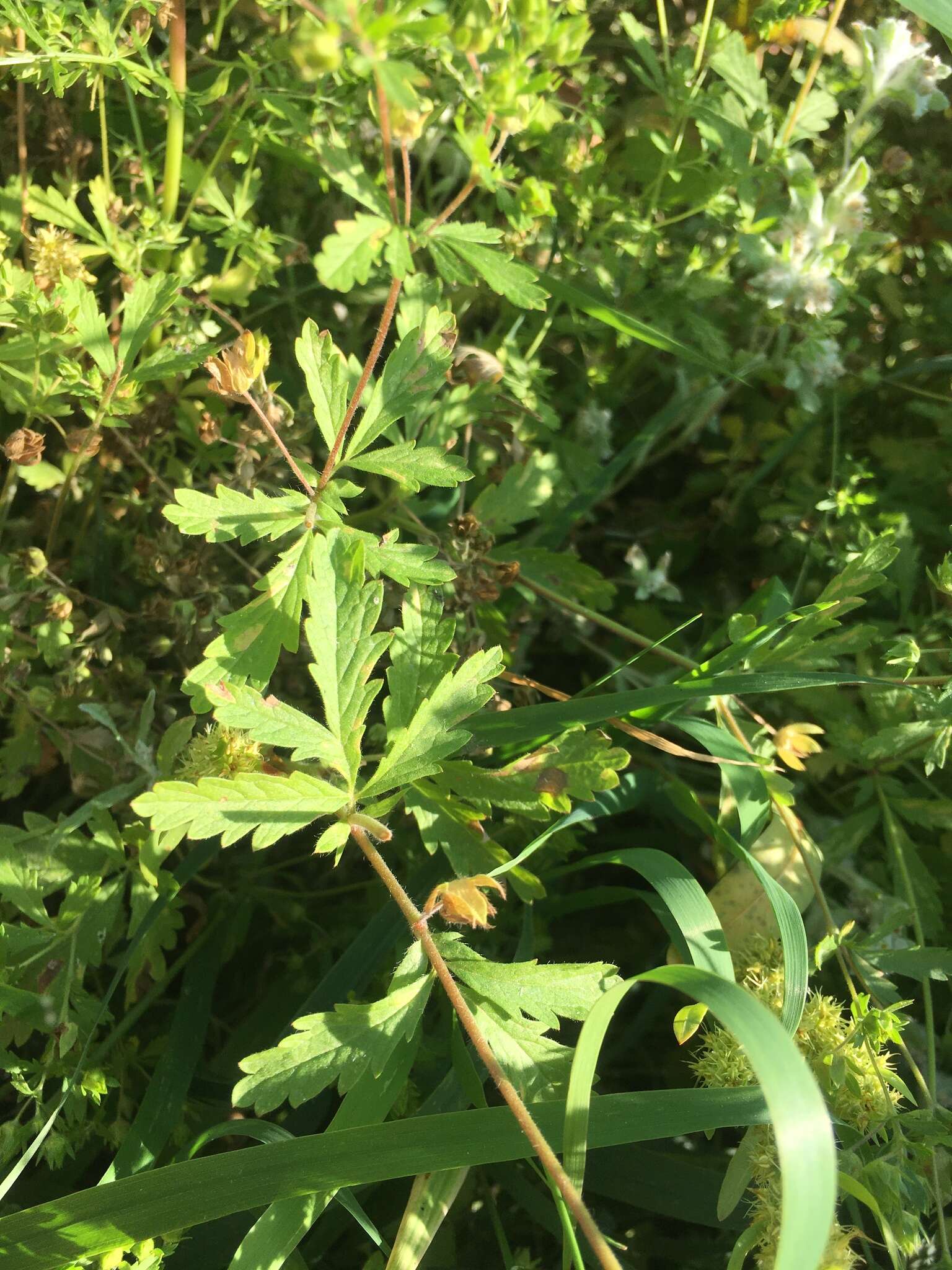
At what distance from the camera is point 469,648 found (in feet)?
6.23

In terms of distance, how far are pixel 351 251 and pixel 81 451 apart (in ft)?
2.53

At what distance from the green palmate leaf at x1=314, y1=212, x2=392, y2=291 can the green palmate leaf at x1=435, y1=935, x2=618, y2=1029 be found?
959 mm

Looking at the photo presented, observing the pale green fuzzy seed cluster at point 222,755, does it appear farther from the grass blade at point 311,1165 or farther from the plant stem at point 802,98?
the plant stem at point 802,98

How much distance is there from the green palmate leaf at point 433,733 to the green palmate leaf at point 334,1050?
0.96 feet

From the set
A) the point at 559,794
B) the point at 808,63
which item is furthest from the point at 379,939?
the point at 808,63

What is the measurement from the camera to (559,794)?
1.62m

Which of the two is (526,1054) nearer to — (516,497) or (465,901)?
(465,901)

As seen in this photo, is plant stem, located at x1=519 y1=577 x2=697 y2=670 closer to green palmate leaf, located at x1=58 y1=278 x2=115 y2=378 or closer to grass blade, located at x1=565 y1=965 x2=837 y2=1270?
grass blade, located at x1=565 y1=965 x2=837 y2=1270

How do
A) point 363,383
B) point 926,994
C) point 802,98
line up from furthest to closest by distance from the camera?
1. point 802,98
2. point 926,994
3. point 363,383

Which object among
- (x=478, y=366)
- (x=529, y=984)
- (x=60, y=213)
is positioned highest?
(x=60, y=213)

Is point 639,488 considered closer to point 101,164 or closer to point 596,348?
point 596,348

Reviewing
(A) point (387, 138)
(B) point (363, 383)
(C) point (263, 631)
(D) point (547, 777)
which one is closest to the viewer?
(A) point (387, 138)

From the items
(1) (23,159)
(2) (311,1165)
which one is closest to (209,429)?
(1) (23,159)

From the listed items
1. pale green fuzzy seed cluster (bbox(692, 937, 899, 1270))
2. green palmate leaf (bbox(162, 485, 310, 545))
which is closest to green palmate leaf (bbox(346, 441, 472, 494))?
green palmate leaf (bbox(162, 485, 310, 545))
